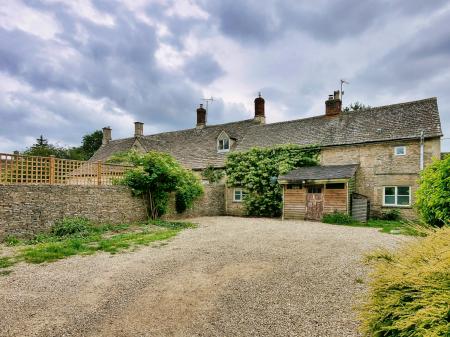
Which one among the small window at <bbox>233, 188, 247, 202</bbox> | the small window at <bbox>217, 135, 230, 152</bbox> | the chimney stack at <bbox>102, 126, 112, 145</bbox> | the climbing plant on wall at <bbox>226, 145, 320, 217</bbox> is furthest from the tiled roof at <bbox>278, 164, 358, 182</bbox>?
the chimney stack at <bbox>102, 126, 112, 145</bbox>

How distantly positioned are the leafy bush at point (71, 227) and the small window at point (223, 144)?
16.1 metres

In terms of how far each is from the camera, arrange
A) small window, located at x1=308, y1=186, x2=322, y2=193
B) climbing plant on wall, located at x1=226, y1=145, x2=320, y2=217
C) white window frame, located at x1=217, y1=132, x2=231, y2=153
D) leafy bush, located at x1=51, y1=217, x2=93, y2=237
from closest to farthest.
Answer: leafy bush, located at x1=51, y1=217, x2=93, y2=237 → small window, located at x1=308, y1=186, x2=322, y2=193 → climbing plant on wall, located at x1=226, y1=145, x2=320, y2=217 → white window frame, located at x1=217, y1=132, x2=231, y2=153

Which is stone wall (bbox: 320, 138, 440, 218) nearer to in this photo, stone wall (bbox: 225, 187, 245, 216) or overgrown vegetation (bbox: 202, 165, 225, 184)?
stone wall (bbox: 225, 187, 245, 216)

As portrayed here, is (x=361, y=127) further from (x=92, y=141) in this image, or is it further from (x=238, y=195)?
(x=92, y=141)

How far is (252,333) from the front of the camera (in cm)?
406

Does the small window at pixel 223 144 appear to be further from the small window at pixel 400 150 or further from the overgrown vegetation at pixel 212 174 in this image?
the small window at pixel 400 150

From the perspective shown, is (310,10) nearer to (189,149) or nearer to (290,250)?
(290,250)

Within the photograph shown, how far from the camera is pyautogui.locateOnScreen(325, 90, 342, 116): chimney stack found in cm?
2348

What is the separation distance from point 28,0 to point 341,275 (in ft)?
41.6

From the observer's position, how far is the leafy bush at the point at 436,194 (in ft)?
21.9

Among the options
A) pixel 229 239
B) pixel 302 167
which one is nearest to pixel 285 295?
pixel 229 239

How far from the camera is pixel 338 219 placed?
17203 millimetres

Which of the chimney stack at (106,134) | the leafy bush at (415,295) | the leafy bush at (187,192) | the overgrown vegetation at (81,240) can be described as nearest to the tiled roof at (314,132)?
the chimney stack at (106,134)

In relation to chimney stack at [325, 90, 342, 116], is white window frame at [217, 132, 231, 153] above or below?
below
